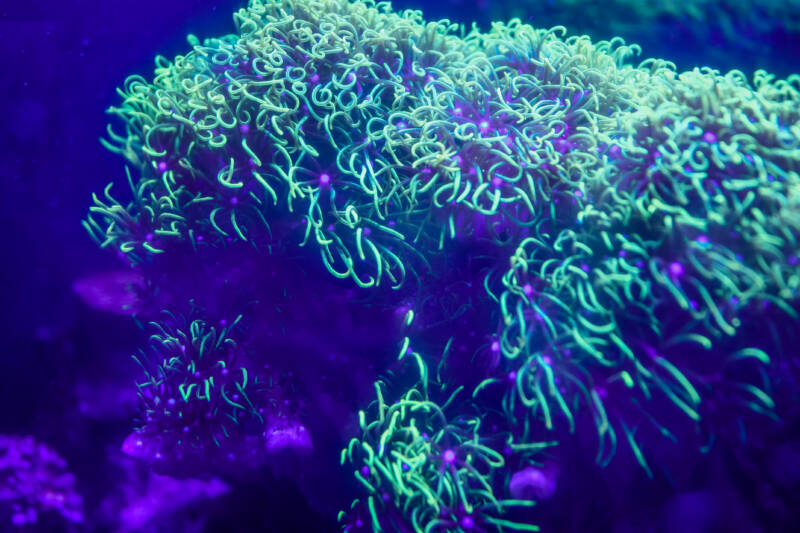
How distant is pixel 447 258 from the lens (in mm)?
2520

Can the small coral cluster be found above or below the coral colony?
below

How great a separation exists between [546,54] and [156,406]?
3.23 m

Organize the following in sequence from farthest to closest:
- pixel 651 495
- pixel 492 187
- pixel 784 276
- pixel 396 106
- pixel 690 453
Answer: pixel 396 106 → pixel 492 187 → pixel 651 495 → pixel 690 453 → pixel 784 276

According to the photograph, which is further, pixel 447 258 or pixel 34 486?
pixel 34 486

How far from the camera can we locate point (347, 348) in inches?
109

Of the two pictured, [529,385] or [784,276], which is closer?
[784,276]

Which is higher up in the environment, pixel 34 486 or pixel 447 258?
pixel 447 258

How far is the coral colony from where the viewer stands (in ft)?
6.07

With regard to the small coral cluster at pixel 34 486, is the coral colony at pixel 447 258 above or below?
above

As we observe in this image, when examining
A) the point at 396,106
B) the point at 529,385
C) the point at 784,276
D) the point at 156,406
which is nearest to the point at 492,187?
the point at 396,106

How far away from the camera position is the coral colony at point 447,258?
72.8 inches

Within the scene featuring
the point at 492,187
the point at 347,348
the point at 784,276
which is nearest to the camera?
the point at 784,276

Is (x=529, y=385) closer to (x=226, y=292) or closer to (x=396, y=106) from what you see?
(x=396, y=106)

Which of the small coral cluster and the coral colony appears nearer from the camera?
the coral colony
